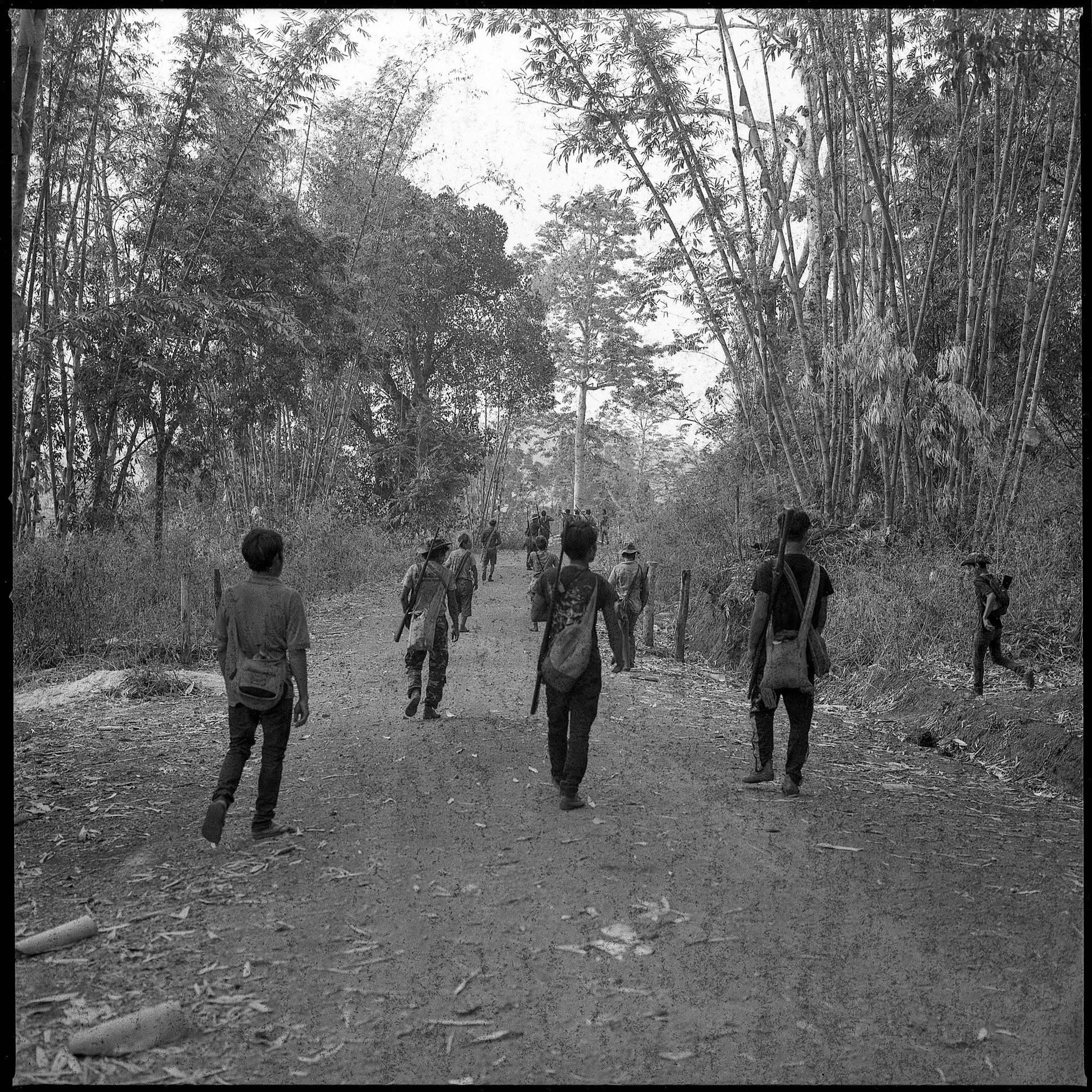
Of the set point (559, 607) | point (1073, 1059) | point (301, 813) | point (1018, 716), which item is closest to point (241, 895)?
point (301, 813)

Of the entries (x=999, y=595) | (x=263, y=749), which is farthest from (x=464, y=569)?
(x=263, y=749)

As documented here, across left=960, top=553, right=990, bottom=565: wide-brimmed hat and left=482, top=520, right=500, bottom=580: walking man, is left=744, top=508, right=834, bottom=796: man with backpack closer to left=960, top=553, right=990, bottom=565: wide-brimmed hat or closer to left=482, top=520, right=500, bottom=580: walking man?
left=960, top=553, right=990, bottom=565: wide-brimmed hat

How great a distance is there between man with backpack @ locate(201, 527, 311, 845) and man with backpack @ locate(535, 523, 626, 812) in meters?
1.26

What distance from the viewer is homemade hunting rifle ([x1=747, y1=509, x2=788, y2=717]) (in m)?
5.14

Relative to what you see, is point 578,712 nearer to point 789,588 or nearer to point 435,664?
point 789,588

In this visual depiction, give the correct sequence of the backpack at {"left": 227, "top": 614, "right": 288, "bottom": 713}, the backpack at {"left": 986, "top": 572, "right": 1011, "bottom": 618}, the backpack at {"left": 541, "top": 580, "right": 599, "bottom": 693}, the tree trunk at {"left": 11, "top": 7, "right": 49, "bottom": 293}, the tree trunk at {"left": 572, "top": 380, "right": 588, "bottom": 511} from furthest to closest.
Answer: the tree trunk at {"left": 572, "top": 380, "right": 588, "bottom": 511} → the backpack at {"left": 986, "top": 572, "right": 1011, "bottom": 618} → the backpack at {"left": 541, "top": 580, "right": 599, "bottom": 693} → the tree trunk at {"left": 11, "top": 7, "right": 49, "bottom": 293} → the backpack at {"left": 227, "top": 614, "right": 288, "bottom": 713}

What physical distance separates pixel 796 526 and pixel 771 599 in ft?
1.28

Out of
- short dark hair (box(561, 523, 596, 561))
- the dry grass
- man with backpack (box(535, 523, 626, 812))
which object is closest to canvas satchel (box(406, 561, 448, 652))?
man with backpack (box(535, 523, 626, 812))

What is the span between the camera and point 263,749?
14.8ft

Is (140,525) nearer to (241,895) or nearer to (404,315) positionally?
(241,895)

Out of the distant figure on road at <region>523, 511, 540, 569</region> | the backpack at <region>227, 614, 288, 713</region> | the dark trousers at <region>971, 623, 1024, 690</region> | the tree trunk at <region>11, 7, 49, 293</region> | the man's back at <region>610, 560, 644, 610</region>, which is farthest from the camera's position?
the distant figure on road at <region>523, 511, 540, 569</region>

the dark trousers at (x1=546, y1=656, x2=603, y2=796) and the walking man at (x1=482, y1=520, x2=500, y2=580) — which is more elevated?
the walking man at (x1=482, y1=520, x2=500, y2=580)

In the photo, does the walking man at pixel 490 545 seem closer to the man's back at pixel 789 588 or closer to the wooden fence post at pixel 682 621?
the wooden fence post at pixel 682 621

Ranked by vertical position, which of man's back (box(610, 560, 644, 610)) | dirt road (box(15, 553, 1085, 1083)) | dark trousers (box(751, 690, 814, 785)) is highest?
man's back (box(610, 560, 644, 610))
